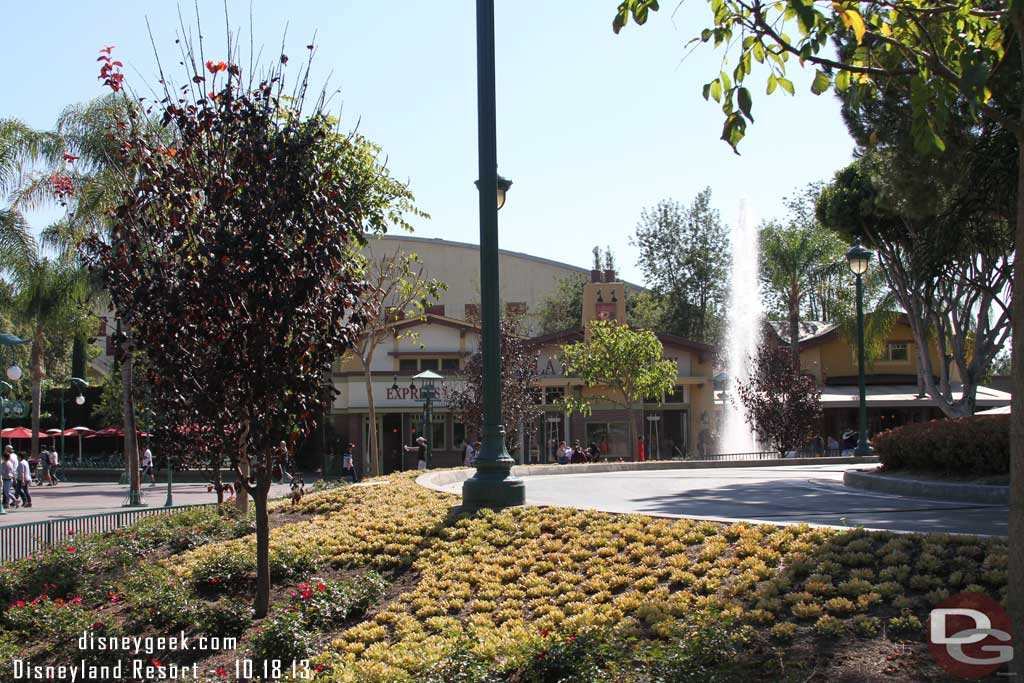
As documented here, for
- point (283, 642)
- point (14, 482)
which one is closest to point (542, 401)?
point (14, 482)

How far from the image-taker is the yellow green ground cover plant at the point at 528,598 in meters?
6.27

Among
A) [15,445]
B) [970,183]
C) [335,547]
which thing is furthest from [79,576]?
[15,445]

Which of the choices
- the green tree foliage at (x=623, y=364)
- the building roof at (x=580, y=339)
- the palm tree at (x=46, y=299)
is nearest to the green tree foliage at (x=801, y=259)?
the building roof at (x=580, y=339)

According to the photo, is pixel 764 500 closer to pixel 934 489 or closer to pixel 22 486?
pixel 934 489

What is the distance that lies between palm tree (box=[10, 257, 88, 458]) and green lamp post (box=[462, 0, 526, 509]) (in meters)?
29.0

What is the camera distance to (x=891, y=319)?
42250 mm

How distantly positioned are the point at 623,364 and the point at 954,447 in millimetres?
23064

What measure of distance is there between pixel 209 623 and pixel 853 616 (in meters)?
5.58

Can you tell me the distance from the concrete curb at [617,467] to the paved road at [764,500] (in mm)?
1192

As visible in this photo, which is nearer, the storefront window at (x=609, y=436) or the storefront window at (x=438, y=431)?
the storefront window at (x=609, y=436)

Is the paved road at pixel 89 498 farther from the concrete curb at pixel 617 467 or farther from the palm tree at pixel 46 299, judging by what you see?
the concrete curb at pixel 617 467

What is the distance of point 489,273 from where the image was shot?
11352 mm

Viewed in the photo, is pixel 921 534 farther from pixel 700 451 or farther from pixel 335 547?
pixel 700 451

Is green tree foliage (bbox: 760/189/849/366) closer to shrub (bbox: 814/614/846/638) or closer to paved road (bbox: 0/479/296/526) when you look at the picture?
paved road (bbox: 0/479/296/526)
